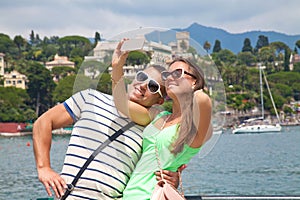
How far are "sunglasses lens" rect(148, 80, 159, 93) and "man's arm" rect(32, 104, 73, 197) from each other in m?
0.27

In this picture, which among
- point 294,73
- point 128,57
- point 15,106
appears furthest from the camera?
point 294,73

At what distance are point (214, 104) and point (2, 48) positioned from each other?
112 meters

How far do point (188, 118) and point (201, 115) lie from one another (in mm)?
41

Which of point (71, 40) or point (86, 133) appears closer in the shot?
point (86, 133)

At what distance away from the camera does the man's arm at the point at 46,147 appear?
200cm

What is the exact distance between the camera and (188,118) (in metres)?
1.90

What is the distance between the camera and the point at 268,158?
37.6 m

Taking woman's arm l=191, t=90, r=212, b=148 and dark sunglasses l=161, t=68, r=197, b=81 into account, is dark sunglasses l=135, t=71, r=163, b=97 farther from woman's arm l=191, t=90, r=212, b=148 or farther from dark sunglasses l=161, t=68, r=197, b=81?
woman's arm l=191, t=90, r=212, b=148

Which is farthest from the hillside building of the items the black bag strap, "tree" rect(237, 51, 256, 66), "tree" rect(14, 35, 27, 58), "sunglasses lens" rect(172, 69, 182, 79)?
"sunglasses lens" rect(172, 69, 182, 79)

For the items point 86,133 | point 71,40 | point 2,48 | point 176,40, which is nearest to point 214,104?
point 176,40

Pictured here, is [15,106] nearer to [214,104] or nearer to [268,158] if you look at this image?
[268,158]

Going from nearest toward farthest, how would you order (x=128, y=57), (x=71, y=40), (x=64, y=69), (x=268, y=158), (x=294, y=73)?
1. (x=128, y=57)
2. (x=268, y=158)
3. (x=64, y=69)
4. (x=294, y=73)
5. (x=71, y=40)

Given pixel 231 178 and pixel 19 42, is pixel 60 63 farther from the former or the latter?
pixel 231 178

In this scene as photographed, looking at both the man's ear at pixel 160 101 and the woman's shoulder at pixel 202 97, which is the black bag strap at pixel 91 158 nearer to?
the man's ear at pixel 160 101
